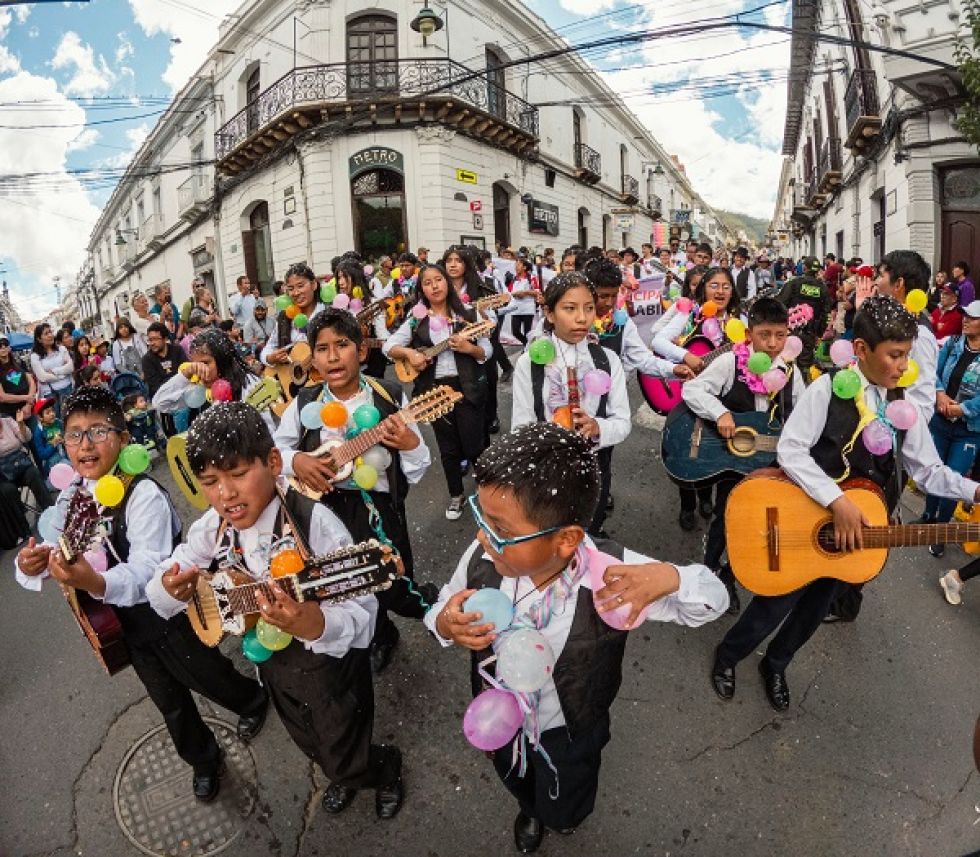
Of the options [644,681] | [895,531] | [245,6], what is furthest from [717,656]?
[245,6]

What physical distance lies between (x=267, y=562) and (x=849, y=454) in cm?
253

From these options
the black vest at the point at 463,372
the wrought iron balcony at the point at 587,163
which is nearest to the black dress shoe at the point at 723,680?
the black vest at the point at 463,372

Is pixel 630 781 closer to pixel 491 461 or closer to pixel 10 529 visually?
pixel 491 461

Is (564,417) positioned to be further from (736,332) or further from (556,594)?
(556,594)

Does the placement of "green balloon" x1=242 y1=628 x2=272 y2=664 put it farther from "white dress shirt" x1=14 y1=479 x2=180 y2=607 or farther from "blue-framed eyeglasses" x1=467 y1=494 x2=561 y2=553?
"blue-framed eyeglasses" x1=467 y1=494 x2=561 y2=553

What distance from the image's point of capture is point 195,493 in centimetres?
349

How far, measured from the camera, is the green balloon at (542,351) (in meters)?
3.15

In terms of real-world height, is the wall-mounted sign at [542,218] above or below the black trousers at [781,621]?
above

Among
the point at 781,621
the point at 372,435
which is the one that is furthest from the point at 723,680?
the point at 372,435

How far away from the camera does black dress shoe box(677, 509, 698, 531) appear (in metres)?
4.47

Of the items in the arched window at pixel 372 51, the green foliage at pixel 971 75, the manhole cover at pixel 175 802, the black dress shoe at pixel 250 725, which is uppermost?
the arched window at pixel 372 51

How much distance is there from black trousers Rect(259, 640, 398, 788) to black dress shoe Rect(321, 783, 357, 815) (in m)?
0.31

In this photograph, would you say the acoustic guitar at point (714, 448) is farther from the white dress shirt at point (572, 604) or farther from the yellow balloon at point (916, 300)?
the white dress shirt at point (572, 604)

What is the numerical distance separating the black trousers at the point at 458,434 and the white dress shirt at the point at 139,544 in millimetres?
2563
